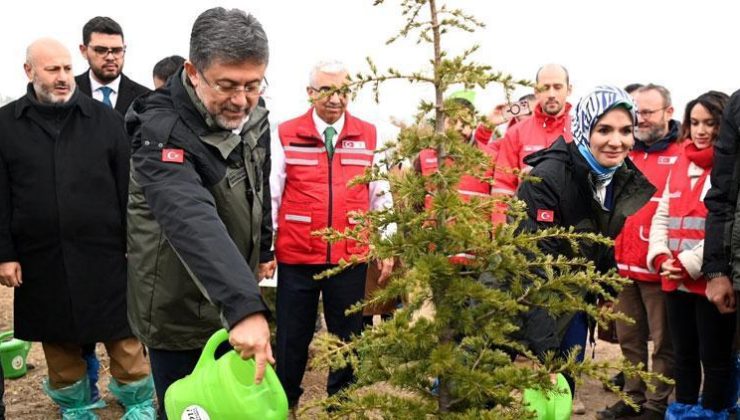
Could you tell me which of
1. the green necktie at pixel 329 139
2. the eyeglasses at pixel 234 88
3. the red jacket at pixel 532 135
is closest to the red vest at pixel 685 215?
the red jacket at pixel 532 135

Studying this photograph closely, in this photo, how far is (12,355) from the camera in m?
6.21

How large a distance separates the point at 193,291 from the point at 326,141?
92.2 inches

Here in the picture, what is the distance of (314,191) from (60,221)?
4.75ft

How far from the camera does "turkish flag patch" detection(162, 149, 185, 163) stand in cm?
275

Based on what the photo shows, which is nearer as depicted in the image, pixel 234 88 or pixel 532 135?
pixel 234 88

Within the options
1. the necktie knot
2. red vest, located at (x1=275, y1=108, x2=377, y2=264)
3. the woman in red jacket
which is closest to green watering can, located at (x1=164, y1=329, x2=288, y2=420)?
red vest, located at (x1=275, y1=108, x2=377, y2=264)

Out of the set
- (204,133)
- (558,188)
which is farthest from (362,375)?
(558,188)

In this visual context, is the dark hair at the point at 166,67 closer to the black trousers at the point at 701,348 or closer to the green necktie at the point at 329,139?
the green necktie at the point at 329,139

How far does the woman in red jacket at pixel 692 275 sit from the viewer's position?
4816mm

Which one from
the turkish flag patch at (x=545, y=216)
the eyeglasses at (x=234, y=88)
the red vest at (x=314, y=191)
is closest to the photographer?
the eyeglasses at (x=234, y=88)

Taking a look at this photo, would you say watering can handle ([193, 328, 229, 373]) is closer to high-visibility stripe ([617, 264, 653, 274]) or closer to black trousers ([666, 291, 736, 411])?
black trousers ([666, 291, 736, 411])

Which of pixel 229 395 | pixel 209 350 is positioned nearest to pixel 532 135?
pixel 209 350

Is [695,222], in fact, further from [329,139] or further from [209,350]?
[209,350]

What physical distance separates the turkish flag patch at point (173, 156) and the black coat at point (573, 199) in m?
1.46
